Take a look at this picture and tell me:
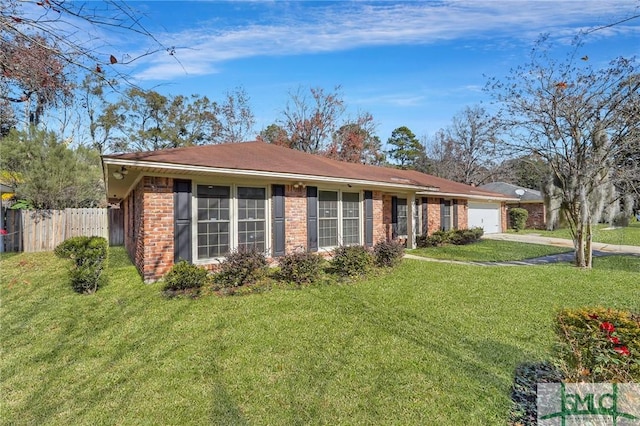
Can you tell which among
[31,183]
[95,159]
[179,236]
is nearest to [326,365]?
[179,236]

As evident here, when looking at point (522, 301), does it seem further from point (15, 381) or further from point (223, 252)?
point (15, 381)

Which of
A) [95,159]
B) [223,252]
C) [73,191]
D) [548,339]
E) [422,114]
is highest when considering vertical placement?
[422,114]

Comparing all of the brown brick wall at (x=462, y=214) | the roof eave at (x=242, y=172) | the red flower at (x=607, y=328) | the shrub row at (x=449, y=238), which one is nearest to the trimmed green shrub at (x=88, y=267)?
the roof eave at (x=242, y=172)

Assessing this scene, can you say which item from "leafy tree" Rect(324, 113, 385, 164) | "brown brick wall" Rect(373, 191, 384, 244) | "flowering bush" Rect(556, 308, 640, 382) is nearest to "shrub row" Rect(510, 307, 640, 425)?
"flowering bush" Rect(556, 308, 640, 382)

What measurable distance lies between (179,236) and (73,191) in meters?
10.1

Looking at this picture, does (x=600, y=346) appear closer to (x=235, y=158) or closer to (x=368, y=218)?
(x=235, y=158)

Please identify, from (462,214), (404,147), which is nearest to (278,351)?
(462,214)

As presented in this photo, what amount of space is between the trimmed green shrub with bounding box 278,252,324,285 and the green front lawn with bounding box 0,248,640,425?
1.57 feet

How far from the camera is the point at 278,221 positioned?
848 centimetres

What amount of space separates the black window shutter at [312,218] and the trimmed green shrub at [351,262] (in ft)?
4.73

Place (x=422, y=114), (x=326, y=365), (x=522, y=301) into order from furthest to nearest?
(x=422, y=114) < (x=522, y=301) < (x=326, y=365)

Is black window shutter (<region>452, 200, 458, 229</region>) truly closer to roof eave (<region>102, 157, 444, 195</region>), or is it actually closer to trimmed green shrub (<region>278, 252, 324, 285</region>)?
roof eave (<region>102, 157, 444, 195</region>)

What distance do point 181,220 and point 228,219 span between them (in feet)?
3.78

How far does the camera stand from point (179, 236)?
6.98m
